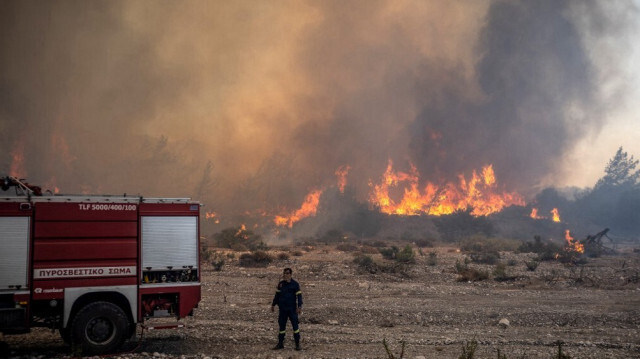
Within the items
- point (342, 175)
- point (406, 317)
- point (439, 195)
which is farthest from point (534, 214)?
point (406, 317)

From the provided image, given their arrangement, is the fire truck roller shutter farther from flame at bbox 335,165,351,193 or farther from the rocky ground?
flame at bbox 335,165,351,193

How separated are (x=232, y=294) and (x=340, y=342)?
772cm

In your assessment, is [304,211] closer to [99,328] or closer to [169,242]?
[169,242]

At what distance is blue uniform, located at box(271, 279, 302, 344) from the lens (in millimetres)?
9914

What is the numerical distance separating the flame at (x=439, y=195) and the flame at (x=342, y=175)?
428cm

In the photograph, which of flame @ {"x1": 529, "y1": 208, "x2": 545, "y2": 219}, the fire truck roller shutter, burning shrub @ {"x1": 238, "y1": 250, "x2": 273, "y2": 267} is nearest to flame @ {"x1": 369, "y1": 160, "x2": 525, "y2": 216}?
flame @ {"x1": 529, "y1": 208, "x2": 545, "y2": 219}

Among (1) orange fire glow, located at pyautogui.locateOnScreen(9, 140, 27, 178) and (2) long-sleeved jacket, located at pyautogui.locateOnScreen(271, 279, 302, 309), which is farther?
(1) orange fire glow, located at pyautogui.locateOnScreen(9, 140, 27, 178)

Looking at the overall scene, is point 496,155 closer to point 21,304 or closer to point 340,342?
point 340,342

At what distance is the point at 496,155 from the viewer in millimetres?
70938

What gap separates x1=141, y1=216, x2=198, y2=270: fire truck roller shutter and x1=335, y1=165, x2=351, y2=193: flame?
188ft

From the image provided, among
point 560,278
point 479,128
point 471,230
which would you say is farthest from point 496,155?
point 560,278

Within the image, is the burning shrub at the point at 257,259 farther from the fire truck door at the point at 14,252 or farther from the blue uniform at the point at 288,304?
the fire truck door at the point at 14,252

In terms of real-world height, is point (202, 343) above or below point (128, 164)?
below

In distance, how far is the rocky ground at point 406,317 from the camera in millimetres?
9953
